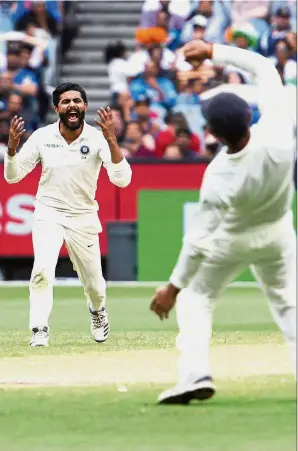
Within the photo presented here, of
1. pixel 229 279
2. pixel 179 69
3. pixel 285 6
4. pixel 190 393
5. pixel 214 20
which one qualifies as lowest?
pixel 190 393

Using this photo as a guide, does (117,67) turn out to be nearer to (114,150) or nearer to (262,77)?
(114,150)

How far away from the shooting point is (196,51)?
740 centimetres

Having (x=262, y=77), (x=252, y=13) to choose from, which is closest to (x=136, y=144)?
(x=252, y=13)

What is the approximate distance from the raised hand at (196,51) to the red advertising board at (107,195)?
12.0m

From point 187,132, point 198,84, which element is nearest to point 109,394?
point 187,132

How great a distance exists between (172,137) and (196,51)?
13.3 metres

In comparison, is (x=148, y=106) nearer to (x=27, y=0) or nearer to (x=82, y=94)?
(x=27, y=0)

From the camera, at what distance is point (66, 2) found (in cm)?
2558

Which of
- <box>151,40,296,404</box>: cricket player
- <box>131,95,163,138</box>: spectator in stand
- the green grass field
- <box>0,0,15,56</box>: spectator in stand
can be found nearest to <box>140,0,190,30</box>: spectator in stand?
<box>131,95,163,138</box>: spectator in stand

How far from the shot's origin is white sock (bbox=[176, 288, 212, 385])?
7.44 m

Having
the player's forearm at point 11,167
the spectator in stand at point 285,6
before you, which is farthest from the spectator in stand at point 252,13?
the player's forearm at point 11,167

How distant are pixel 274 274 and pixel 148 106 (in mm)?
14463

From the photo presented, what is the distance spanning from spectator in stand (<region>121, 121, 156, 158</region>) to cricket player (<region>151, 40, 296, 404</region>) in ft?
41.9

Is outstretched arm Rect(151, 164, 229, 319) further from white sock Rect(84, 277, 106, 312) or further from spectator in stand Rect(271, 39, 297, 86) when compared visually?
spectator in stand Rect(271, 39, 297, 86)
